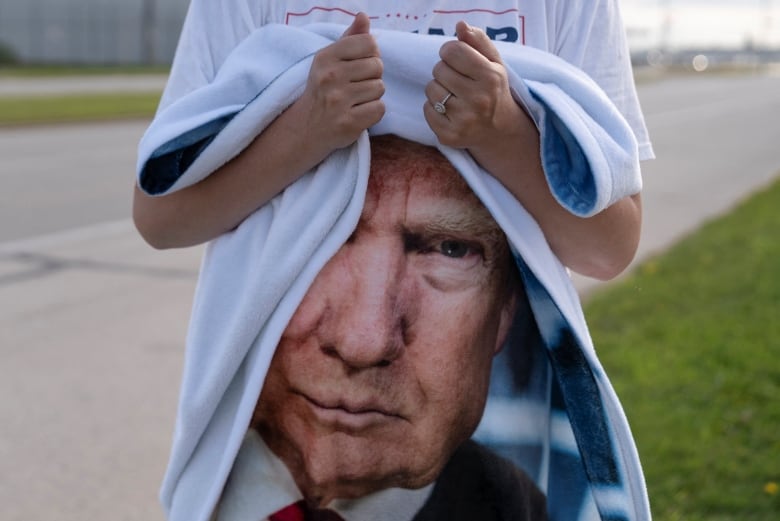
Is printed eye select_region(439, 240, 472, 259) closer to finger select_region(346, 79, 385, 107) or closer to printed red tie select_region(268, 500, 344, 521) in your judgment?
finger select_region(346, 79, 385, 107)

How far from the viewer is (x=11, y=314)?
672cm

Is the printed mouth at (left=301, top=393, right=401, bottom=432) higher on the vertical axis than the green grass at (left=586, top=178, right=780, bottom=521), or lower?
higher

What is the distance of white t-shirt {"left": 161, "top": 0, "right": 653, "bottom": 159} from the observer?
61.7 inches

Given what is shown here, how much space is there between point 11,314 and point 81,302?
0.46m

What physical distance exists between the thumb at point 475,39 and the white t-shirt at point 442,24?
0.43 feet

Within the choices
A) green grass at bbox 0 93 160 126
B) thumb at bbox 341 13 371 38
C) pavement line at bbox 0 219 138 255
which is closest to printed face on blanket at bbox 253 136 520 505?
thumb at bbox 341 13 371 38

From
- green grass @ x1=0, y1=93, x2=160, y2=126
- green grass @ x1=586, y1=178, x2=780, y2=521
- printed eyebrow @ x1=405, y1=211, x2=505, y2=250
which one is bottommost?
green grass @ x1=0, y1=93, x2=160, y2=126

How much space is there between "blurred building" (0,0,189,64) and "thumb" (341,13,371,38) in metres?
48.1

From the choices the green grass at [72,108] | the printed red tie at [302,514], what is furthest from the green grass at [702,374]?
the green grass at [72,108]

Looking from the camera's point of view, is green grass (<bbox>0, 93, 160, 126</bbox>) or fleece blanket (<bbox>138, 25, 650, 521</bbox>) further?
green grass (<bbox>0, 93, 160, 126</bbox>)

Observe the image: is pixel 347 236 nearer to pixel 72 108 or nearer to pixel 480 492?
pixel 480 492

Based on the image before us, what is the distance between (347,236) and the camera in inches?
57.8

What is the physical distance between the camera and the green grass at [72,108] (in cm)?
1895

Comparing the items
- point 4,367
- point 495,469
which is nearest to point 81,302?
point 4,367
